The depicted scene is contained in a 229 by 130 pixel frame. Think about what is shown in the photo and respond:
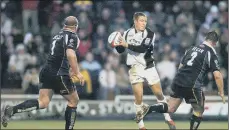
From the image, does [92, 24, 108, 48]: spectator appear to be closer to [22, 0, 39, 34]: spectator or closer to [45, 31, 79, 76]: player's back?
[22, 0, 39, 34]: spectator

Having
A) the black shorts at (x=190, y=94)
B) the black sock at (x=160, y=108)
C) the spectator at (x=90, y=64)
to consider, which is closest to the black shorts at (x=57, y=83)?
the black sock at (x=160, y=108)

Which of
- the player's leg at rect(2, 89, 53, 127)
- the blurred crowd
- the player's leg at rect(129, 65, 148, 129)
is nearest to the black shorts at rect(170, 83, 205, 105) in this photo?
the player's leg at rect(129, 65, 148, 129)

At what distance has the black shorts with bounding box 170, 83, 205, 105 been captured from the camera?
1485cm

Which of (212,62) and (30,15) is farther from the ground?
(30,15)

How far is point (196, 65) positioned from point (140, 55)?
4.17ft

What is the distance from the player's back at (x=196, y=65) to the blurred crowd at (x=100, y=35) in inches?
262

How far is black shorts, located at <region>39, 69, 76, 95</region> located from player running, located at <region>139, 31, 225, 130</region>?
1650 millimetres

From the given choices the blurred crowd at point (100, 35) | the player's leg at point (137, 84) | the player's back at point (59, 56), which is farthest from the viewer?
the blurred crowd at point (100, 35)

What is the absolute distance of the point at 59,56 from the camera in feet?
46.8

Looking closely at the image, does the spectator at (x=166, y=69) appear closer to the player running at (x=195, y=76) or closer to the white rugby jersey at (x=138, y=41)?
the white rugby jersey at (x=138, y=41)

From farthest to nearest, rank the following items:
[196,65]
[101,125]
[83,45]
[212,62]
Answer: [83,45], [101,125], [196,65], [212,62]

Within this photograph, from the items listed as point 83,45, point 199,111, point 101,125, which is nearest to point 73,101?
point 199,111

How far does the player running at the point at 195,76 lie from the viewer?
1471cm

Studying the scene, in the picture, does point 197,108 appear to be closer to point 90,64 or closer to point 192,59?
point 192,59
